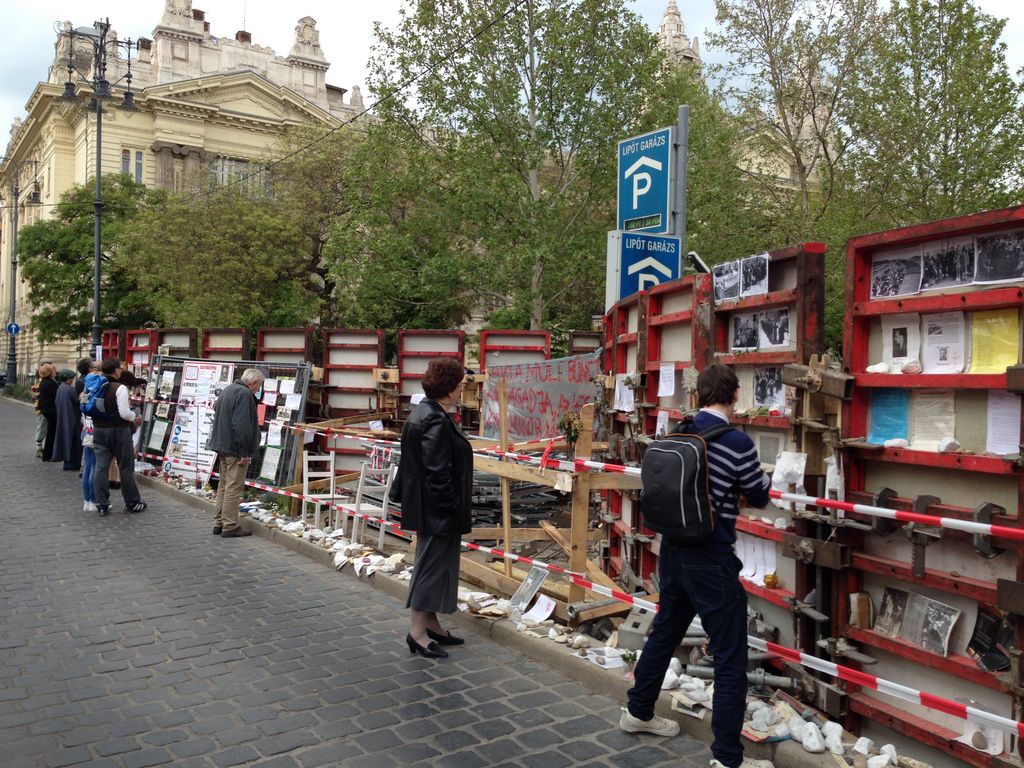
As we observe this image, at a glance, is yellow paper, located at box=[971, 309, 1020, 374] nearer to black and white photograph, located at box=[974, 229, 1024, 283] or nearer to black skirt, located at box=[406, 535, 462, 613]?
black and white photograph, located at box=[974, 229, 1024, 283]

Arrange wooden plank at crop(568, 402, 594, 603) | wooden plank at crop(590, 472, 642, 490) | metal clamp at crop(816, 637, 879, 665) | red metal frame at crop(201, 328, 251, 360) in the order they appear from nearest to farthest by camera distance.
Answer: metal clamp at crop(816, 637, 879, 665) → wooden plank at crop(568, 402, 594, 603) → wooden plank at crop(590, 472, 642, 490) → red metal frame at crop(201, 328, 251, 360)

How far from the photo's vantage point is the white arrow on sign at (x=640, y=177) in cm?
830

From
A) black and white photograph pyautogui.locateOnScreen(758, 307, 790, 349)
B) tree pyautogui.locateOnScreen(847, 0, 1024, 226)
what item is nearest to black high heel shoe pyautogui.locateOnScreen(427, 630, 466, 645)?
black and white photograph pyautogui.locateOnScreen(758, 307, 790, 349)

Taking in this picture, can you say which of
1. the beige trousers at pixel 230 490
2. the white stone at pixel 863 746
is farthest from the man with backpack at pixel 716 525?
the beige trousers at pixel 230 490

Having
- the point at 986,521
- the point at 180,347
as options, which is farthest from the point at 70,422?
the point at 986,521

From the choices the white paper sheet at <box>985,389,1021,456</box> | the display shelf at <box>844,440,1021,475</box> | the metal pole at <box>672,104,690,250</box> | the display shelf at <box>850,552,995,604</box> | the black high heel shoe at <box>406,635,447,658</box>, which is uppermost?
the metal pole at <box>672,104,690,250</box>

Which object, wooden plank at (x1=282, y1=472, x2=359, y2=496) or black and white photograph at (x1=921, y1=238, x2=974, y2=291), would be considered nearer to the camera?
black and white photograph at (x1=921, y1=238, x2=974, y2=291)

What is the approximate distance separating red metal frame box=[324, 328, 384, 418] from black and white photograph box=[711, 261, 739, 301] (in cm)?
847

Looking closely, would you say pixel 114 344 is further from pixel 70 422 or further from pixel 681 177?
pixel 681 177

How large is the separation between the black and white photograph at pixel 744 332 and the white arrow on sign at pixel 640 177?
361 cm

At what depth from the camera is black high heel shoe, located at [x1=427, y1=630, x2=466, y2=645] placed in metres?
5.61

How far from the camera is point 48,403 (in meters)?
16.0

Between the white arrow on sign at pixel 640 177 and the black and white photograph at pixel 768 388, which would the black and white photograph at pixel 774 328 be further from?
the white arrow on sign at pixel 640 177

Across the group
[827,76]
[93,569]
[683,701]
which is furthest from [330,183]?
[683,701]
